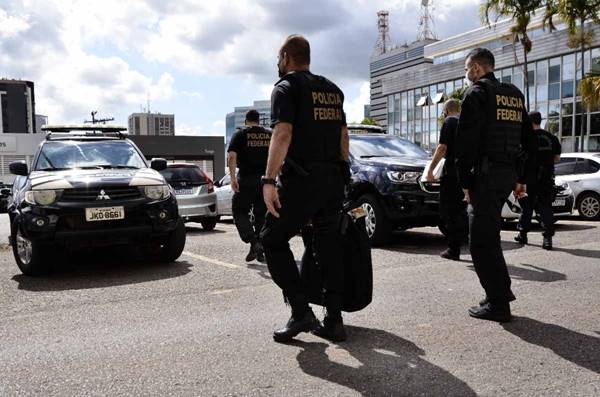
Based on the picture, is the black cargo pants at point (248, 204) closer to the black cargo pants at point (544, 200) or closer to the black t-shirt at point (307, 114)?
the black t-shirt at point (307, 114)

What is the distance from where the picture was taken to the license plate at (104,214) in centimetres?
597

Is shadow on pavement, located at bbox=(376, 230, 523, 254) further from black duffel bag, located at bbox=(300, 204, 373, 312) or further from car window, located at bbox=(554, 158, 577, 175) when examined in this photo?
car window, located at bbox=(554, 158, 577, 175)

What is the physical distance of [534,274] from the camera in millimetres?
5723

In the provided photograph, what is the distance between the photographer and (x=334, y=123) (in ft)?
11.8

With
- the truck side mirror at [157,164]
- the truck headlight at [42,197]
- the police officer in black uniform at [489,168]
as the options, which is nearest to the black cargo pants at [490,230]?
the police officer in black uniform at [489,168]

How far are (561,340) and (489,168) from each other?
1.22 m

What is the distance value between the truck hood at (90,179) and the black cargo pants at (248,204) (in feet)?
2.94

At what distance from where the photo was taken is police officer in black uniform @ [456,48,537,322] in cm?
404

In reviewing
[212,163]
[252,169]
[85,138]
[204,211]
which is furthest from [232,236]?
[212,163]

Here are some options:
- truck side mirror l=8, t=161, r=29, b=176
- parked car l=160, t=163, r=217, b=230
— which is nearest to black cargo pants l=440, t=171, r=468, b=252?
truck side mirror l=8, t=161, r=29, b=176

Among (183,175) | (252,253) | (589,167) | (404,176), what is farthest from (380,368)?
(589,167)

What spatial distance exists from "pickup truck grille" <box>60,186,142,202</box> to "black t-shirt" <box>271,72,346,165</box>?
3.26 meters

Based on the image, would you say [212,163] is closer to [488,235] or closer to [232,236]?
[232,236]

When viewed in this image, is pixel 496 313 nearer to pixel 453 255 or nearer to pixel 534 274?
pixel 534 274
